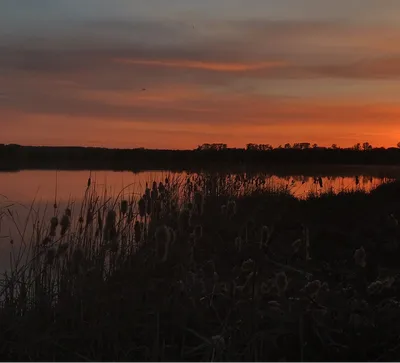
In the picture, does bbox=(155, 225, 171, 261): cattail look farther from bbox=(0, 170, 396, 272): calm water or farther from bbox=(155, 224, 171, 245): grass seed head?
bbox=(0, 170, 396, 272): calm water

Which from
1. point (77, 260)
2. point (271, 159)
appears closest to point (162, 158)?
point (271, 159)

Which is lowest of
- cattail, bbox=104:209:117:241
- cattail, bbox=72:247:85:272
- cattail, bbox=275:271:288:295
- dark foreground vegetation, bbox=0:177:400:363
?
dark foreground vegetation, bbox=0:177:400:363

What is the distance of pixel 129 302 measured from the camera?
3760mm

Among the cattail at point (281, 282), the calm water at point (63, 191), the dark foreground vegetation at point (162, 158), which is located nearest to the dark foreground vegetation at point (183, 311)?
the cattail at point (281, 282)

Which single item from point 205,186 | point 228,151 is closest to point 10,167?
point 228,151

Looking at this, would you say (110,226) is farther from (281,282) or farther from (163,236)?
(281,282)

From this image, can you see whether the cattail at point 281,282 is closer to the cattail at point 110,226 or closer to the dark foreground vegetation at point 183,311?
the dark foreground vegetation at point 183,311

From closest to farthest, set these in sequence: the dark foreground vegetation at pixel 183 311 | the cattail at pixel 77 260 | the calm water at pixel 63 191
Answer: the dark foreground vegetation at pixel 183 311, the cattail at pixel 77 260, the calm water at pixel 63 191

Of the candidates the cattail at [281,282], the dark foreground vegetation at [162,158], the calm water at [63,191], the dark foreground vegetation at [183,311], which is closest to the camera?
the cattail at [281,282]

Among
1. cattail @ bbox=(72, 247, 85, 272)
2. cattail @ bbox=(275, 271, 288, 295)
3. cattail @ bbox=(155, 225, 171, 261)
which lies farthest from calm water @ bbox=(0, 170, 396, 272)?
cattail @ bbox=(275, 271, 288, 295)

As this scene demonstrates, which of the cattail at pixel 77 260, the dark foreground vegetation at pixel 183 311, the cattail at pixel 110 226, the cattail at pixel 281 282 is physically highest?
the cattail at pixel 110 226

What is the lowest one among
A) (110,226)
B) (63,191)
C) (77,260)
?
(63,191)

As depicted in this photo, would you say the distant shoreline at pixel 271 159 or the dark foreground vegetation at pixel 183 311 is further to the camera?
the distant shoreline at pixel 271 159

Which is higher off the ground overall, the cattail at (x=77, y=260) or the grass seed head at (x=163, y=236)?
the grass seed head at (x=163, y=236)
